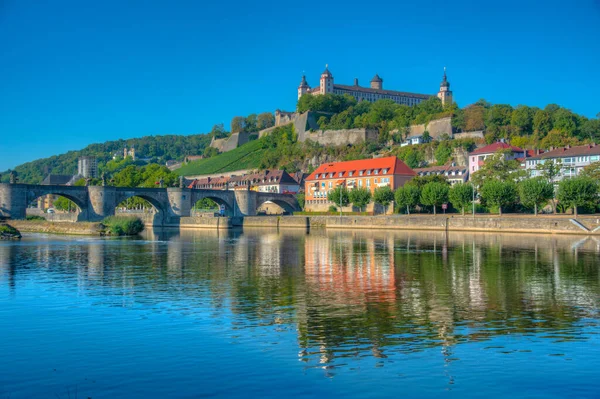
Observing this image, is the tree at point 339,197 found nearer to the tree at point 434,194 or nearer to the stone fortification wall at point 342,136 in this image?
the tree at point 434,194

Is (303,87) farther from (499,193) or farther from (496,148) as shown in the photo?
(499,193)

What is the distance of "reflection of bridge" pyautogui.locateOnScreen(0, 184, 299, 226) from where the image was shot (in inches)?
2438

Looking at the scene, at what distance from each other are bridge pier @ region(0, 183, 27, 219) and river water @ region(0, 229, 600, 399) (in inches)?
1524

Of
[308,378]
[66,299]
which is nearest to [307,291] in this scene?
[66,299]

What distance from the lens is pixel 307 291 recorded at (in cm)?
1933

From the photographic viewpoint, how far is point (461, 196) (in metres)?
61.8

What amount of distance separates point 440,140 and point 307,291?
86.7 meters

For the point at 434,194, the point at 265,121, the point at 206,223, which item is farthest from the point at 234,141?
the point at 434,194

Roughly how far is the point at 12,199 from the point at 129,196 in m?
12.8

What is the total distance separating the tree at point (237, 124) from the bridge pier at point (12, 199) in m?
91.9

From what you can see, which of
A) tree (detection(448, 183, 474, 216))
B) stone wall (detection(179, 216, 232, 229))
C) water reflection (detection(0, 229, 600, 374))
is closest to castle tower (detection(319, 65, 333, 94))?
stone wall (detection(179, 216, 232, 229))

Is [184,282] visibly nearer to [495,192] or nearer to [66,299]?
[66,299]

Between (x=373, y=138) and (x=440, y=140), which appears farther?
(x=373, y=138)

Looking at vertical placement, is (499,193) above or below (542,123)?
below
